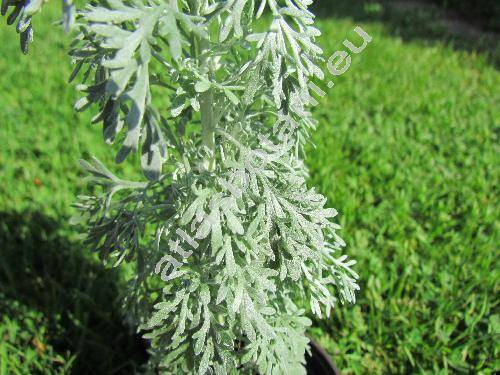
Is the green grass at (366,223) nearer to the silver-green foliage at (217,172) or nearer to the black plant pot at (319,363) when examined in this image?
the black plant pot at (319,363)

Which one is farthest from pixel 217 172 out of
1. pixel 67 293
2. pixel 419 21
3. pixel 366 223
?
pixel 419 21

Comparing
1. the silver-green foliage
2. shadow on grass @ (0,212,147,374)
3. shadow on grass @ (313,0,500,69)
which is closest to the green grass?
shadow on grass @ (0,212,147,374)

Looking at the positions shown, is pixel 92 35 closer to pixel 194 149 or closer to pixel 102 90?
pixel 102 90

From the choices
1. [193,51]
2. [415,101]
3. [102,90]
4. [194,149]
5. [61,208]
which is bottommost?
[61,208]

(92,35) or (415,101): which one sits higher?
(92,35)

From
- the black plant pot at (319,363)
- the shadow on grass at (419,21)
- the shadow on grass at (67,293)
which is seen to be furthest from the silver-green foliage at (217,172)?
the shadow on grass at (419,21)

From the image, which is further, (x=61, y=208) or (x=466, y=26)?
(x=466, y=26)

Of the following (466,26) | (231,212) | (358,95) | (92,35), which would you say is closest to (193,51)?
(92,35)
